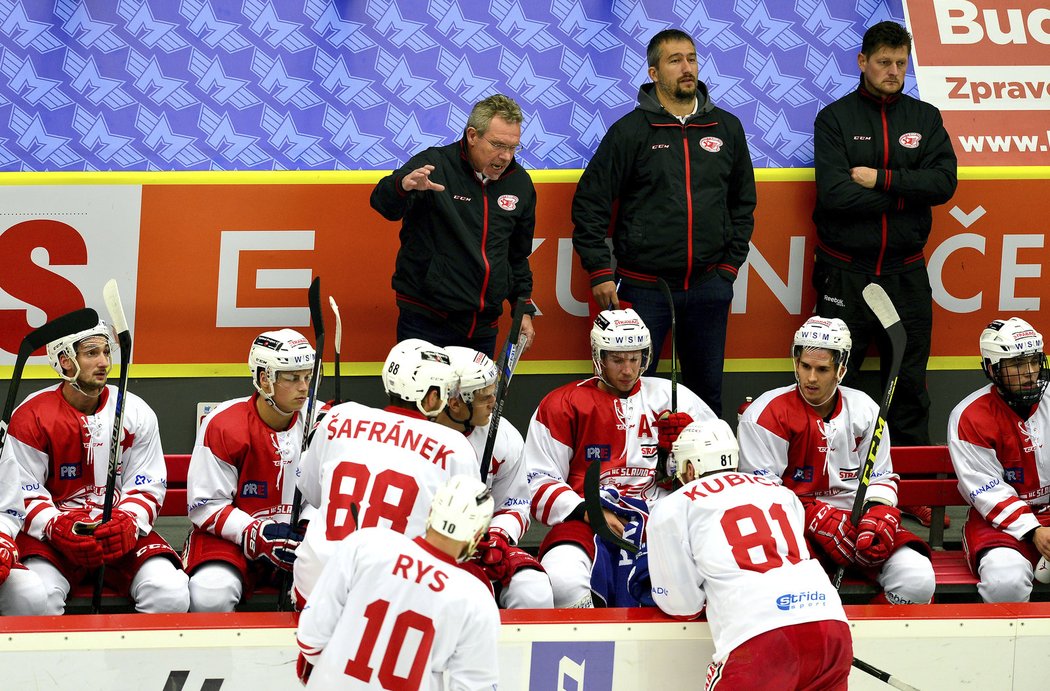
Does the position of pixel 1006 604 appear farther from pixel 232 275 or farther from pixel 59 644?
pixel 232 275

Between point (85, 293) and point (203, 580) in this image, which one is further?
point (85, 293)

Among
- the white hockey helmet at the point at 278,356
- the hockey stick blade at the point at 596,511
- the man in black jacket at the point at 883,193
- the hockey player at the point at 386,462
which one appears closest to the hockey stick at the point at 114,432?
the white hockey helmet at the point at 278,356

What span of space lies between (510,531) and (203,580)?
3.28 feet

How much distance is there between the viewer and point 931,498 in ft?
17.3

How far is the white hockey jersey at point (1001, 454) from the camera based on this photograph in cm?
491

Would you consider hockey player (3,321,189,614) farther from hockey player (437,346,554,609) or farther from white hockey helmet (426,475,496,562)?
white hockey helmet (426,475,496,562)

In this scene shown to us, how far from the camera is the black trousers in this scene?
225 inches

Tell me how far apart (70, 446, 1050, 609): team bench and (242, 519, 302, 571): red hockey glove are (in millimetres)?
274

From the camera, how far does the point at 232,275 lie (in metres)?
5.84

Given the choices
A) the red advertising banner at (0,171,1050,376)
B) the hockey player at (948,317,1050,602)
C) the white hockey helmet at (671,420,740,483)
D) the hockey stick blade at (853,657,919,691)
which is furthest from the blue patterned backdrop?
the hockey stick blade at (853,657,919,691)

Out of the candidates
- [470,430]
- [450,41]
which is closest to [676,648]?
[470,430]

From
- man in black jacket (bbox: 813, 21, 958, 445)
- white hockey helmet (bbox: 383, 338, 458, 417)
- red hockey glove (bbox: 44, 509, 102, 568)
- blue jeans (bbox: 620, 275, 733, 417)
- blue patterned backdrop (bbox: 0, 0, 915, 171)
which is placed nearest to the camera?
white hockey helmet (bbox: 383, 338, 458, 417)

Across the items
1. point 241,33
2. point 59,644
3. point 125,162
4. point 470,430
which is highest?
point 241,33

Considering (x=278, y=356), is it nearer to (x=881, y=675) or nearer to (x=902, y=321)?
(x=881, y=675)
